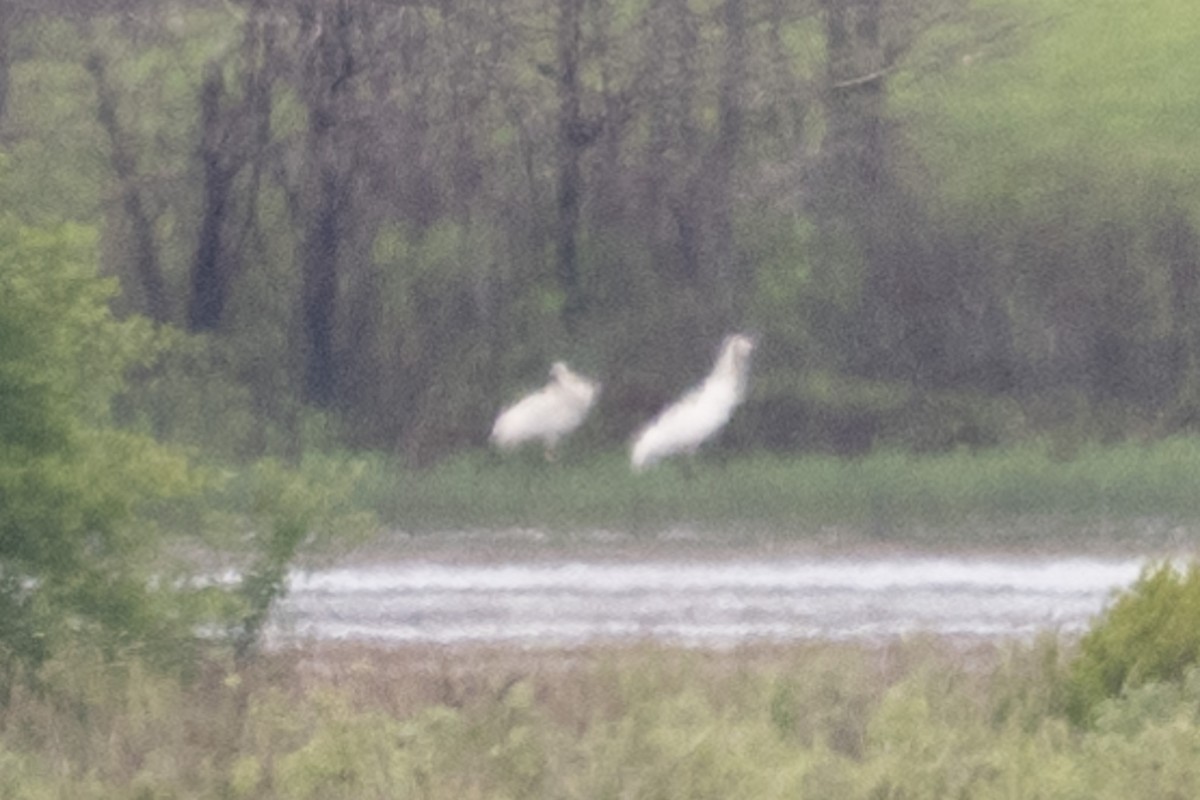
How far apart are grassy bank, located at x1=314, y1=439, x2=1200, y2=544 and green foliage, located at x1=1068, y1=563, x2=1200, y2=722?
6.71 metres

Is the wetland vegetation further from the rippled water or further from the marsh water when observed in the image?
the rippled water

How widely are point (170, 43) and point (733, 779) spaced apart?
14.4m

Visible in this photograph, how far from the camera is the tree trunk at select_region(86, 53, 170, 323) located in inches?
815

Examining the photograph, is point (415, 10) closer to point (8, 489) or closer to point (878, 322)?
point (878, 322)

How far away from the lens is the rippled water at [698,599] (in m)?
12.7

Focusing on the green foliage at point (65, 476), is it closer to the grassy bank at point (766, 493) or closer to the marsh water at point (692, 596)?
the marsh water at point (692, 596)

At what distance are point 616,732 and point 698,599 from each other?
521 centimetres

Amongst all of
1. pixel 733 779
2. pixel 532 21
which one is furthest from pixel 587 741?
pixel 532 21

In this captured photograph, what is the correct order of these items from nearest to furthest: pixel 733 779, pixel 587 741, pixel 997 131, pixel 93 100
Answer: pixel 733 779
pixel 587 741
pixel 93 100
pixel 997 131

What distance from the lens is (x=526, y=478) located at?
53.9ft

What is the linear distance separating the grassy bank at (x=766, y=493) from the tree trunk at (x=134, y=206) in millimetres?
4267

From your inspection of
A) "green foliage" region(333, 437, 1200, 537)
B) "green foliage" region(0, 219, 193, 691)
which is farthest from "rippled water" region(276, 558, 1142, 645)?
"green foliage" region(0, 219, 193, 691)

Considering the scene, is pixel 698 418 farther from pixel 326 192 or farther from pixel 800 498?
pixel 326 192

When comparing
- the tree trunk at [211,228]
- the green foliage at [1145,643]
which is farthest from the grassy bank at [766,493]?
the green foliage at [1145,643]
